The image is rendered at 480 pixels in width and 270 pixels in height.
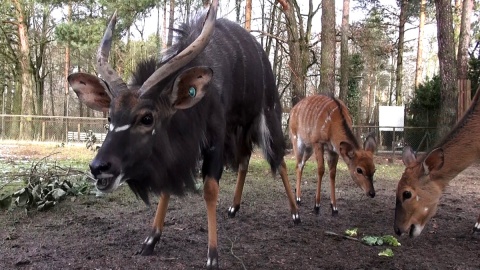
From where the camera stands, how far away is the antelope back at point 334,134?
5.50 meters

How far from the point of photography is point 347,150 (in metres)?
5.57

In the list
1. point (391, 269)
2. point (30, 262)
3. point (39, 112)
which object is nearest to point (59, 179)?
point (30, 262)

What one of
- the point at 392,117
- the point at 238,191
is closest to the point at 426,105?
the point at 392,117

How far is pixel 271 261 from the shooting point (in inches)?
140

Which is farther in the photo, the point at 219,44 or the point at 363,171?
the point at 363,171

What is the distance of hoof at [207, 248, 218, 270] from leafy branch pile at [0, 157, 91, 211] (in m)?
2.56

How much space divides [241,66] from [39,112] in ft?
83.5

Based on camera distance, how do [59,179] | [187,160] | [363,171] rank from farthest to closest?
[59,179] → [363,171] → [187,160]

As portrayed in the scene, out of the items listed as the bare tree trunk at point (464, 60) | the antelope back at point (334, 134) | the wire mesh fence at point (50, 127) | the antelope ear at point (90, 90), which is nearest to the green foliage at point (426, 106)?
the bare tree trunk at point (464, 60)

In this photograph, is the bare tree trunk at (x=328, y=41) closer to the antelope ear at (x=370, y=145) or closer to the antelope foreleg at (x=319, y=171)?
the antelope foreleg at (x=319, y=171)

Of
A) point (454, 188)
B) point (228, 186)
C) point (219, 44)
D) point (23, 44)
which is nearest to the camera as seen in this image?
point (219, 44)

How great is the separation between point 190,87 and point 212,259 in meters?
1.24

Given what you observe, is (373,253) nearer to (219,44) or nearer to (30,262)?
(219,44)

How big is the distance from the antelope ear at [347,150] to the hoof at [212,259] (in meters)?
→ 2.65
